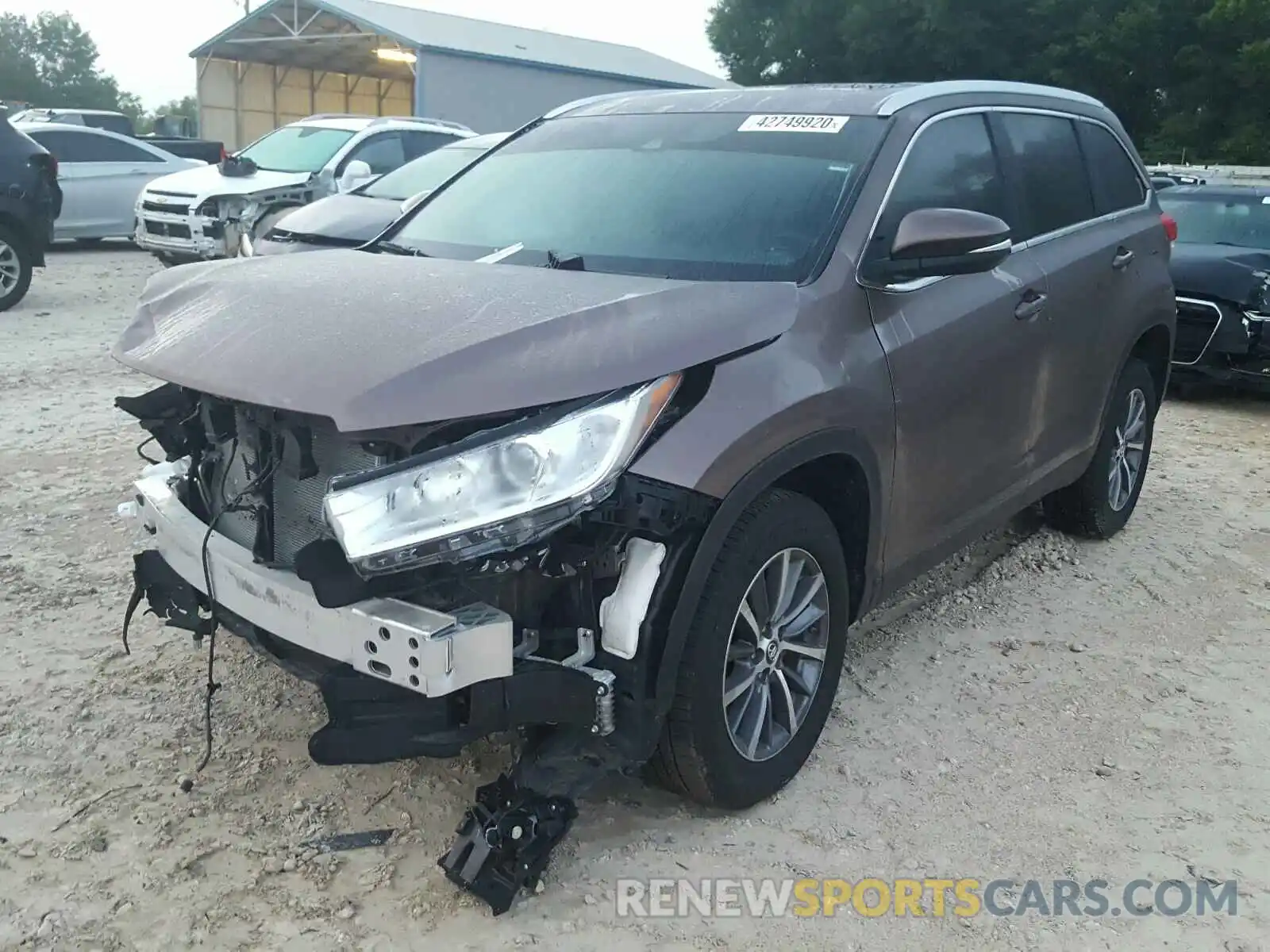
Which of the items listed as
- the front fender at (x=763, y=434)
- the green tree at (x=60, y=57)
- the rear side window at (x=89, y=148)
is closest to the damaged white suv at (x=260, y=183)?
the rear side window at (x=89, y=148)

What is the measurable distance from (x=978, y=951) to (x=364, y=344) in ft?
6.41

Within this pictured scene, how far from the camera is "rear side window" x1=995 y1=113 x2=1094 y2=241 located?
13.6ft

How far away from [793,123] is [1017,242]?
0.99m

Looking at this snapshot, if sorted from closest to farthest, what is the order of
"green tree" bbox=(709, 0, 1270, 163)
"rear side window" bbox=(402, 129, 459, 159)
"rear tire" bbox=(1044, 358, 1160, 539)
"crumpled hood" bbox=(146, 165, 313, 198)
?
1. "rear tire" bbox=(1044, 358, 1160, 539)
2. "crumpled hood" bbox=(146, 165, 313, 198)
3. "rear side window" bbox=(402, 129, 459, 159)
4. "green tree" bbox=(709, 0, 1270, 163)

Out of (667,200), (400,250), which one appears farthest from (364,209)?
(667,200)

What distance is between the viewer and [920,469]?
346 cm

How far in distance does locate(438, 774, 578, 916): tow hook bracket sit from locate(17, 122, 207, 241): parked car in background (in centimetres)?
1353

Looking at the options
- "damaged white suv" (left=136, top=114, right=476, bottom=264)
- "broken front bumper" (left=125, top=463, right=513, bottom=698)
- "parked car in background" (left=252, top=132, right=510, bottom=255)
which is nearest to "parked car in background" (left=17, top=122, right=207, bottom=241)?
"damaged white suv" (left=136, top=114, right=476, bottom=264)

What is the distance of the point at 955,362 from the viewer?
3.56 m

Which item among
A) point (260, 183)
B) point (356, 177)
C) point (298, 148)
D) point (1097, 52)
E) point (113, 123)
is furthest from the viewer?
point (1097, 52)

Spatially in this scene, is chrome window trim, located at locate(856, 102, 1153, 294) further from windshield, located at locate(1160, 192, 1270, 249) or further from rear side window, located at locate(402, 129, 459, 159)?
rear side window, located at locate(402, 129, 459, 159)

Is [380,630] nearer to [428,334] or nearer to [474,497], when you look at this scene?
[474,497]

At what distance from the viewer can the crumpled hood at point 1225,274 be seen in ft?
26.6

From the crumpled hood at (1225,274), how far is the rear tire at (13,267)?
957 centimetres
